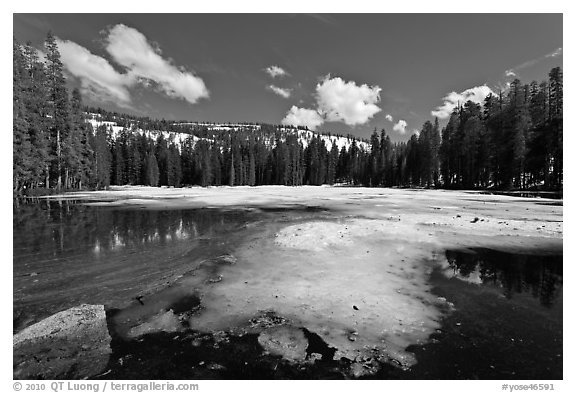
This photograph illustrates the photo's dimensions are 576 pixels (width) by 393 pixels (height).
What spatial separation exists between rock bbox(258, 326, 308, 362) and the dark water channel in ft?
0.41

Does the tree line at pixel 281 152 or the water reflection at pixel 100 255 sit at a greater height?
the tree line at pixel 281 152

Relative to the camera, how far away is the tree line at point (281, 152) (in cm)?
3681

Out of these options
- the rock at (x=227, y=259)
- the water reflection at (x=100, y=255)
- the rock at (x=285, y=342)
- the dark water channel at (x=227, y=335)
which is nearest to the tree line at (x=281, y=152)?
the water reflection at (x=100, y=255)

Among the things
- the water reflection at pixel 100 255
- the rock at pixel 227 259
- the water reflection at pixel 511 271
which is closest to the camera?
the water reflection at pixel 100 255

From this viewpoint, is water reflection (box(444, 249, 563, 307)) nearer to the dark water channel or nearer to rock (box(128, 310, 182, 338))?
the dark water channel

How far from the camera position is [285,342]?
14.2ft

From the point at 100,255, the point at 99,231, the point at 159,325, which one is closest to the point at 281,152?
the point at 99,231

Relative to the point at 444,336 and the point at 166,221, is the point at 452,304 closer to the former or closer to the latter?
the point at 444,336

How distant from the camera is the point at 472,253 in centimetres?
920

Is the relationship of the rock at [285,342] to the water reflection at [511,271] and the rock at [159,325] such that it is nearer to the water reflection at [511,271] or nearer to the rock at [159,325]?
the rock at [159,325]

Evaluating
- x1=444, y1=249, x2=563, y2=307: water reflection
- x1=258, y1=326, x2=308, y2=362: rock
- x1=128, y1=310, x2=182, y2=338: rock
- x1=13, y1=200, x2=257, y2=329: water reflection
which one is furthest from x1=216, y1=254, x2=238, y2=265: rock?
x1=444, y1=249, x2=563, y2=307: water reflection

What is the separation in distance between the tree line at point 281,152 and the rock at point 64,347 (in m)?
36.9

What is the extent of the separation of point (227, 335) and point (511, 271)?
25.7 feet

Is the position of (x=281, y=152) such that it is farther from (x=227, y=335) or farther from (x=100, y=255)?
(x=227, y=335)
